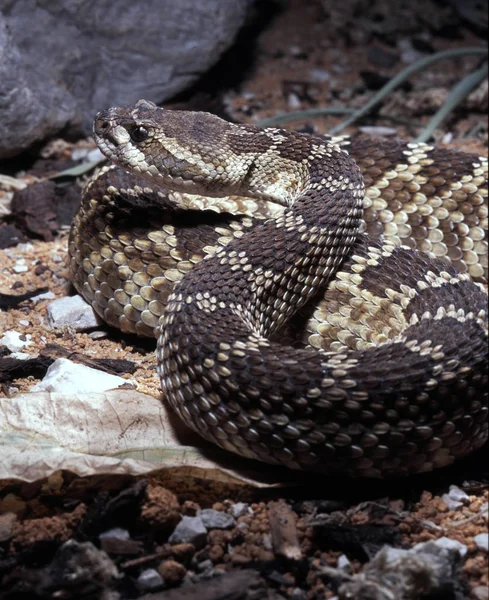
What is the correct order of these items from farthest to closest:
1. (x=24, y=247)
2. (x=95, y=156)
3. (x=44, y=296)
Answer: (x=95, y=156)
(x=24, y=247)
(x=44, y=296)

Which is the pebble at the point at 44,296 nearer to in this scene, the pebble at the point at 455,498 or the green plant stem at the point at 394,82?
the pebble at the point at 455,498

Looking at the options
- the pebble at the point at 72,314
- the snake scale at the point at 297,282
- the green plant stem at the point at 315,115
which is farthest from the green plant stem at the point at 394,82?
the pebble at the point at 72,314

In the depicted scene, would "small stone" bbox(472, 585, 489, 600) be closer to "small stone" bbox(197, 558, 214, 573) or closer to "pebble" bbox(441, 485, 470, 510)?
"pebble" bbox(441, 485, 470, 510)

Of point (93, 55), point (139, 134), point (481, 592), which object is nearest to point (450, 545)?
point (481, 592)

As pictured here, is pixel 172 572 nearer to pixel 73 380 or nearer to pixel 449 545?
pixel 449 545

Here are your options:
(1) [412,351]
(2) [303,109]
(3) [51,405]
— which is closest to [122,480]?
(3) [51,405]

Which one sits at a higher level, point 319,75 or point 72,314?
point 319,75

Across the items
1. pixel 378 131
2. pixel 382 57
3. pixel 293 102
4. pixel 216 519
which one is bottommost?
pixel 216 519
